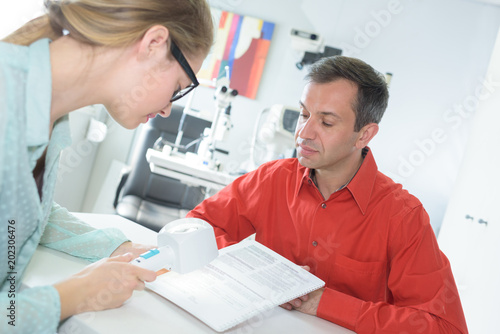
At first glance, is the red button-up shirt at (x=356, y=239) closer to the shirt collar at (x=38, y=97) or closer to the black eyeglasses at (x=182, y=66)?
the black eyeglasses at (x=182, y=66)

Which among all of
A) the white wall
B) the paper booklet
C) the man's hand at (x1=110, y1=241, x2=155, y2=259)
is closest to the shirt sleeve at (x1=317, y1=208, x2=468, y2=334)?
the paper booklet

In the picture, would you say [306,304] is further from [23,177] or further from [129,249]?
[23,177]

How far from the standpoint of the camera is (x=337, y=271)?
1.34 metres

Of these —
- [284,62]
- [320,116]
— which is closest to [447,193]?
[284,62]

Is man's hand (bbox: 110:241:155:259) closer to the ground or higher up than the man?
closer to the ground

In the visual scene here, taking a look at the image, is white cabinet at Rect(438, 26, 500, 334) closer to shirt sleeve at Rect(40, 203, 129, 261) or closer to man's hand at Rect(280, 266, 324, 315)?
man's hand at Rect(280, 266, 324, 315)

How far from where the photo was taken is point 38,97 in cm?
75

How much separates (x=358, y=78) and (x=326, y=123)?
19 centimetres

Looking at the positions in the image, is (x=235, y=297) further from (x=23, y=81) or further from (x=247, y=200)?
(x=247, y=200)

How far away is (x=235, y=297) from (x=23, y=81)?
555mm

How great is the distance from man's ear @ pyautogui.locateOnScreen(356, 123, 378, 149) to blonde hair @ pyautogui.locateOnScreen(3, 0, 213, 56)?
2.83 feet

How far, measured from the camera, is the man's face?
1.44 metres

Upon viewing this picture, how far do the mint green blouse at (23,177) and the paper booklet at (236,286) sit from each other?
0.24 meters

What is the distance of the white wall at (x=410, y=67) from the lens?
3697mm
